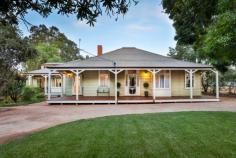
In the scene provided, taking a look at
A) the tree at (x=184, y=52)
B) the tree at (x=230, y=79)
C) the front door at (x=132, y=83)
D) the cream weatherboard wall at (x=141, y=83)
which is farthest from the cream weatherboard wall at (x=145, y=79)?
the tree at (x=184, y=52)

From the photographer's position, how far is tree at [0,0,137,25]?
3.92m

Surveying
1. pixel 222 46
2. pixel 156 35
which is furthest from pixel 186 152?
pixel 156 35

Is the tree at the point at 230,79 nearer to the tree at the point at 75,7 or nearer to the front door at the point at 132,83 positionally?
the front door at the point at 132,83

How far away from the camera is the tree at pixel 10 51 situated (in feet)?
57.6

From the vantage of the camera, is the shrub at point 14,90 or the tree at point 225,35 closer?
the tree at point 225,35

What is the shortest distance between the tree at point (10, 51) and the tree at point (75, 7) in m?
14.0

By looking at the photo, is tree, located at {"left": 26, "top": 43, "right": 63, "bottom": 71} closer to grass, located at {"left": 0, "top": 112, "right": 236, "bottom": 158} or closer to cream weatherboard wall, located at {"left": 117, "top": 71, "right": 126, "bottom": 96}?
cream weatherboard wall, located at {"left": 117, "top": 71, "right": 126, "bottom": 96}

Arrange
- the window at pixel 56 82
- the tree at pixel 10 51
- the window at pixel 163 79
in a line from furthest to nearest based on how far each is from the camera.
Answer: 1. the window at pixel 56 82
2. the window at pixel 163 79
3. the tree at pixel 10 51

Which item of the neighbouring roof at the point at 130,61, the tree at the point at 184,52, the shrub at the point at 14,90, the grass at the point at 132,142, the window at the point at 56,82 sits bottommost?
the grass at the point at 132,142

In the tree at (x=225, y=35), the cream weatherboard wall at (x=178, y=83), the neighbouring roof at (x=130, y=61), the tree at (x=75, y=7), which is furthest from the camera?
the cream weatherboard wall at (x=178, y=83)

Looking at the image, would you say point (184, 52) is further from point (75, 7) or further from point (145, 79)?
point (75, 7)

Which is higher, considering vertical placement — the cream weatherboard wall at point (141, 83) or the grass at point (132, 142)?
the cream weatherboard wall at point (141, 83)

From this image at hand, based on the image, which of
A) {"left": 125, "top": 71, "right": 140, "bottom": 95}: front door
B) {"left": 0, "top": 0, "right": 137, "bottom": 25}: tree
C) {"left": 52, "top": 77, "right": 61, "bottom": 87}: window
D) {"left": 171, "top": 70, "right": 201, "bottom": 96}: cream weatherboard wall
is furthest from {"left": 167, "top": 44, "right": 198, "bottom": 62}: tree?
{"left": 0, "top": 0, "right": 137, "bottom": 25}: tree

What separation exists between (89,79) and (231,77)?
52.0 feet
